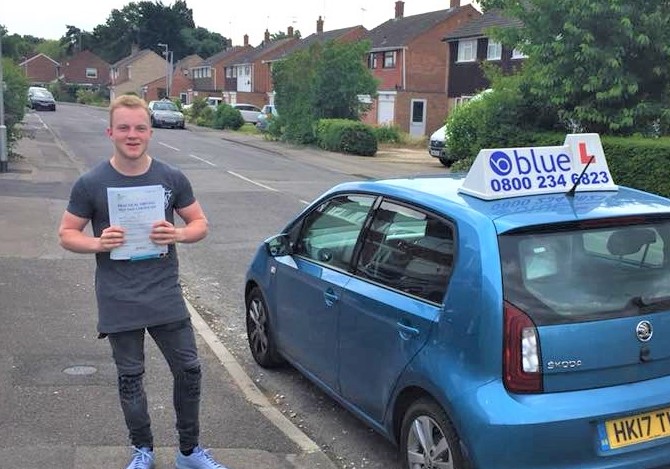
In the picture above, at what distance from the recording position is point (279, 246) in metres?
4.79

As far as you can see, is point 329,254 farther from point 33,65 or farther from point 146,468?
point 33,65

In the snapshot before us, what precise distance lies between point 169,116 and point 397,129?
15.7 m

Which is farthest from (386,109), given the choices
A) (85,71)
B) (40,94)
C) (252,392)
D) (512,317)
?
(85,71)

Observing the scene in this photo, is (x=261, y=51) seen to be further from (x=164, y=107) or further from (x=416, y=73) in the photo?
(x=416, y=73)

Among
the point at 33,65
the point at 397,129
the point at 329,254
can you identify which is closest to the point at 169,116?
the point at 397,129

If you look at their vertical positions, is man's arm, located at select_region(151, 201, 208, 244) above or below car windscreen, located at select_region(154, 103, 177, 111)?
below

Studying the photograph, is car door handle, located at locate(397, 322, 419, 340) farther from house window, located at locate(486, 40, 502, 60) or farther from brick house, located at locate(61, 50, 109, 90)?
brick house, located at locate(61, 50, 109, 90)

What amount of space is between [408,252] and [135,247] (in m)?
1.31

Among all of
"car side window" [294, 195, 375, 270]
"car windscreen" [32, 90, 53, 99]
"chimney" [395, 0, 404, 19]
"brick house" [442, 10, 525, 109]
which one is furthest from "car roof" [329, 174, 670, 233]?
"car windscreen" [32, 90, 53, 99]

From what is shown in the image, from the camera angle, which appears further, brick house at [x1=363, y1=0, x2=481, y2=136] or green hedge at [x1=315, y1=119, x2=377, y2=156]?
brick house at [x1=363, y1=0, x2=481, y2=136]

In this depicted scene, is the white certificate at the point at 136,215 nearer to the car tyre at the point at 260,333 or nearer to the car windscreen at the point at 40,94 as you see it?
the car tyre at the point at 260,333

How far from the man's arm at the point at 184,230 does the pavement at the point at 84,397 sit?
3.98ft

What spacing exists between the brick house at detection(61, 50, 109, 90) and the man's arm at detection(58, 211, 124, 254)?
12464 cm

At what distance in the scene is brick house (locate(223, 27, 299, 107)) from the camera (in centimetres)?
7244
